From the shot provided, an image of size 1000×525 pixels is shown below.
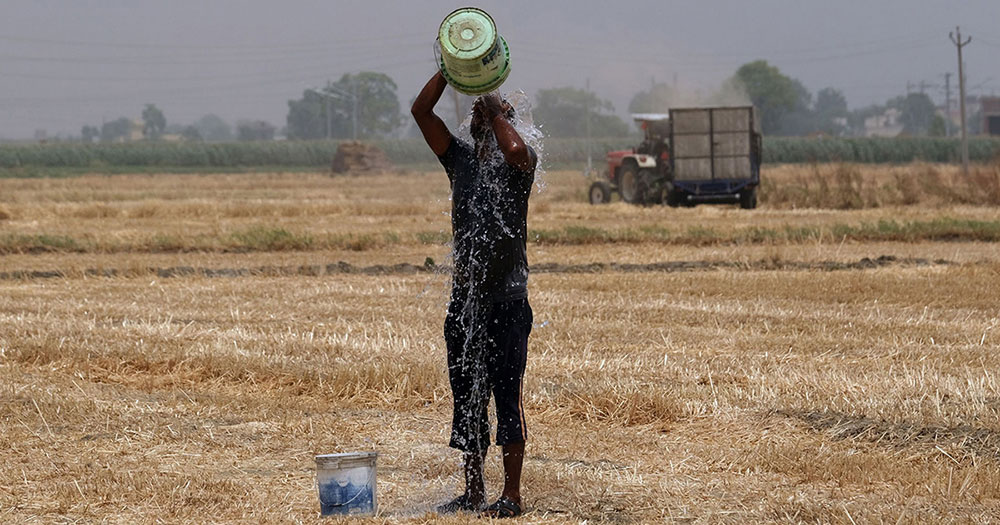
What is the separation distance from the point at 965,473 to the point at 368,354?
184 inches

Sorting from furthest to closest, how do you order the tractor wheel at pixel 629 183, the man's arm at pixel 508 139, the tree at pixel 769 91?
the tree at pixel 769 91, the tractor wheel at pixel 629 183, the man's arm at pixel 508 139

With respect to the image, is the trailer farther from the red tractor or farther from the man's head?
the man's head

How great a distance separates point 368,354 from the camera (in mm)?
9773

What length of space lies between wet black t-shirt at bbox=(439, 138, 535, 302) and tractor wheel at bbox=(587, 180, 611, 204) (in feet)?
89.9

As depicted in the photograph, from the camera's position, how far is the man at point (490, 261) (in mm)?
5879

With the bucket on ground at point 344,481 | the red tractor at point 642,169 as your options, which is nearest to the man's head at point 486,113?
the bucket on ground at point 344,481

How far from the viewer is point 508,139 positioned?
5.75 metres

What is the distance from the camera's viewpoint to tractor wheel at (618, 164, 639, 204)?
3225 cm

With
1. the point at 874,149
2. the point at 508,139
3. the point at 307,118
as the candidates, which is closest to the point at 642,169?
the point at 508,139

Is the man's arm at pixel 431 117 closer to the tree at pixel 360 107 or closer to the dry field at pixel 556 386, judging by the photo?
the dry field at pixel 556 386

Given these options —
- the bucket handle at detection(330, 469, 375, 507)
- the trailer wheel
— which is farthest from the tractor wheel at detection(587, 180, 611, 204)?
the bucket handle at detection(330, 469, 375, 507)

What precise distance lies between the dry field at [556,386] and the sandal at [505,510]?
0.07 meters

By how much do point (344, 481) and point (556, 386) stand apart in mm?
2884

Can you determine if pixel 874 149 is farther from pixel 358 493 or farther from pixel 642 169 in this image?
pixel 358 493
